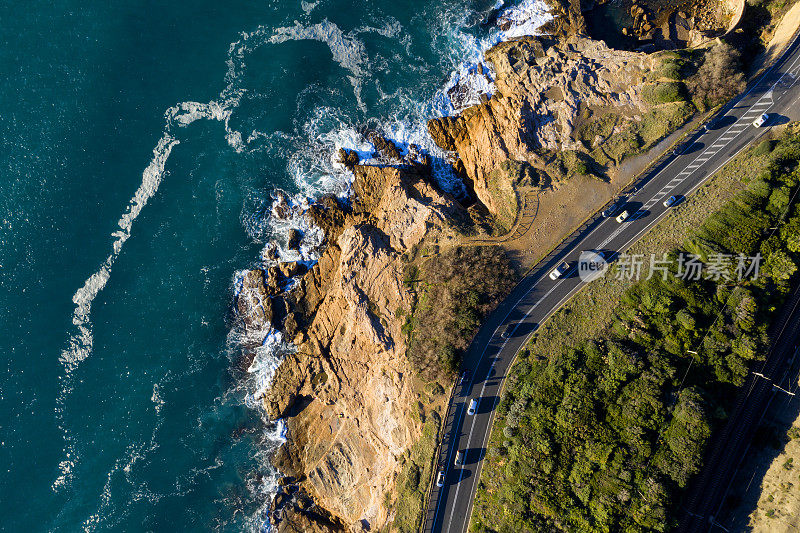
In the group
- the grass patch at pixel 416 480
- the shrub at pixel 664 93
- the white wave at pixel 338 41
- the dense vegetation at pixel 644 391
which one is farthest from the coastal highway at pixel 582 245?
the white wave at pixel 338 41

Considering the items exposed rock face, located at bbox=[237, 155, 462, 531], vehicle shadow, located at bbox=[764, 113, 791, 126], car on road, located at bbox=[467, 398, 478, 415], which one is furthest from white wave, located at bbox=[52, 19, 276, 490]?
vehicle shadow, located at bbox=[764, 113, 791, 126]

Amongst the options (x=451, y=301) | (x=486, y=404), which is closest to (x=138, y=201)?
(x=451, y=301)

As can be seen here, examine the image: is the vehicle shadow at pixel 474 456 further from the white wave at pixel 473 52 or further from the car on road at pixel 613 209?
the white wave at pixel 473 52

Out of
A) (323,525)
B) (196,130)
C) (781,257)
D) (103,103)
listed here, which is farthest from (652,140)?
(103,103)

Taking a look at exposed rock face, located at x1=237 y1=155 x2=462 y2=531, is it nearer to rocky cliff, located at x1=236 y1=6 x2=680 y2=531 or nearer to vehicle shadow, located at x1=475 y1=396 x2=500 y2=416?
rocky cliff, located at x1=236 y1=6 x2=680 y2=531

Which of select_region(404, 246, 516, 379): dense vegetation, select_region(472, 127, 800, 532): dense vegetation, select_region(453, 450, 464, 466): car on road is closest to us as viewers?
select_region(472, 127, 800, 532): dense vegetation

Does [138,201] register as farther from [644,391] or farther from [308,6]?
[644,391]

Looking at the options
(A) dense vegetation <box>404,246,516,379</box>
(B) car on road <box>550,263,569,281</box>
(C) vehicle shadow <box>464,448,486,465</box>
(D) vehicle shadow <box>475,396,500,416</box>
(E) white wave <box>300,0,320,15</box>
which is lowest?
(C) vehicle shadow <box>464,448,486,465</box>

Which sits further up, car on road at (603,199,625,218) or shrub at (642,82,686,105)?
shrub at (642,82,686,105)
